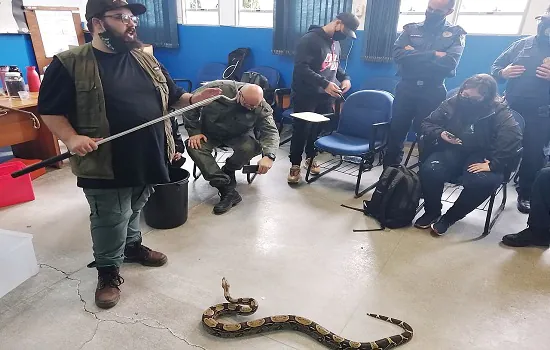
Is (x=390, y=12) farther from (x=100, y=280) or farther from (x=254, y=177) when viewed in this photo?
(x=100, y=280)

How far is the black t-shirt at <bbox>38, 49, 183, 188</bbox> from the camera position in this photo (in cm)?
154

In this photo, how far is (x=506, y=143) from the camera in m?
2.57

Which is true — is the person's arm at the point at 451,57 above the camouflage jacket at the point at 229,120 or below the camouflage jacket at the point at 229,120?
above

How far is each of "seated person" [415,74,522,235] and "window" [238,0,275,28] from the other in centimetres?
311

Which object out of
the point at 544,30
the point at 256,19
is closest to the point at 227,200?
the point at 544,30

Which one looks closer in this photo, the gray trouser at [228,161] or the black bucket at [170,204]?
the black bucket at [170,204]

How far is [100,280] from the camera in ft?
6.41

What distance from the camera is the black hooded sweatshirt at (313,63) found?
328 centimetres

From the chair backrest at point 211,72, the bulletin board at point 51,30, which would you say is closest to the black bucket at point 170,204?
the chair backrest at point 211,72

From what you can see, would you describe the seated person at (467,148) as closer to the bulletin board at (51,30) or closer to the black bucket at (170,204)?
the black bucket at (170,204)

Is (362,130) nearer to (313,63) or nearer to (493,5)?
(313,63)

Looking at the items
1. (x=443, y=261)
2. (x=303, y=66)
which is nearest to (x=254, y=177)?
(x=303, y=66)

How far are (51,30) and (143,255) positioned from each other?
13.6ft

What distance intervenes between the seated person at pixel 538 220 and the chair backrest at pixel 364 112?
1.29 metres
